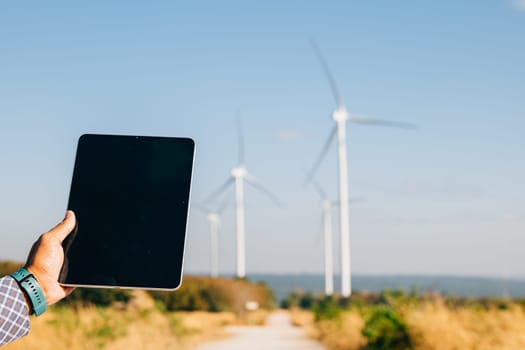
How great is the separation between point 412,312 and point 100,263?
1064 centimetres

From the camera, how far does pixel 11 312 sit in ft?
6.50

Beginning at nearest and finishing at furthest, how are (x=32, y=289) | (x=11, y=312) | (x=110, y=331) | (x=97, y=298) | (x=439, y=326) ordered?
(x=11, y=312)
(x=32, y=289)
(x=439, y=326)
(x=110, y=331)
(x=97, y=298)

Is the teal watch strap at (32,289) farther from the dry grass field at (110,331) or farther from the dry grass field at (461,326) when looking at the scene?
the dry grass field at (110,331)

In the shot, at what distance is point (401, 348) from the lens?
479 inches

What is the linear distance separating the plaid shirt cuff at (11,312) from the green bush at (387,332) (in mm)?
10585

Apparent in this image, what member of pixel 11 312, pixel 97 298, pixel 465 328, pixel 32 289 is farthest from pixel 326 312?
pixel 11 312

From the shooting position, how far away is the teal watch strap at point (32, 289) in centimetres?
213

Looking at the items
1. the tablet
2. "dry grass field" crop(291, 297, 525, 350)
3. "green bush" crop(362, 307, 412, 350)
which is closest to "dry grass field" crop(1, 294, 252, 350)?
"green bush" crop(362, 307, 412, 350)

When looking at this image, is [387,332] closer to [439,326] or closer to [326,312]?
[439,326]

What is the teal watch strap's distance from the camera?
213cm

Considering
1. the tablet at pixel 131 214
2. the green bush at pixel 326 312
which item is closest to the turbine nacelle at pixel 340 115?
the green bush at pixel 326 312

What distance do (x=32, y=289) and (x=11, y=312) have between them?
168mm

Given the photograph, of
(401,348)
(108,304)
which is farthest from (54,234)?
(108,304)

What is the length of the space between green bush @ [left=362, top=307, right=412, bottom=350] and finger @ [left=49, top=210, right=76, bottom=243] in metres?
10.2
